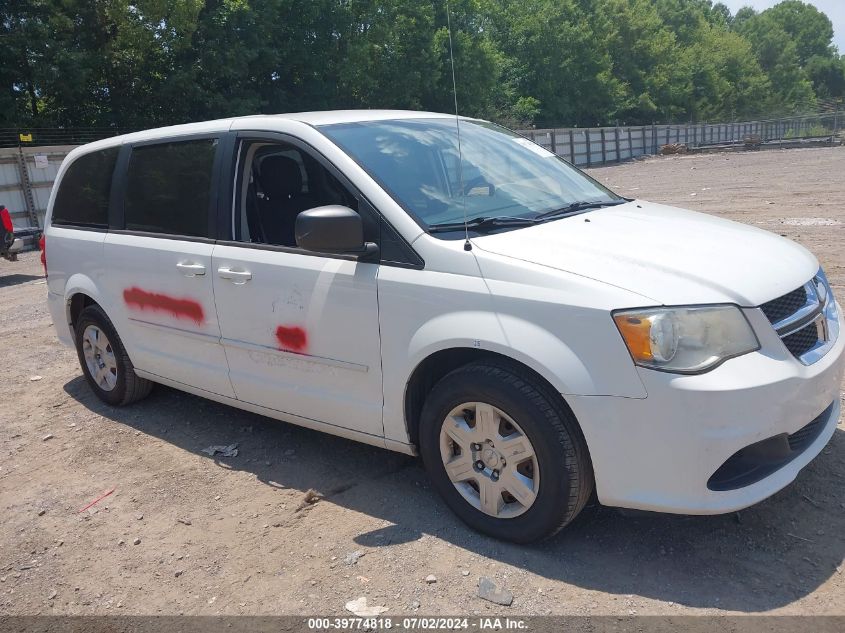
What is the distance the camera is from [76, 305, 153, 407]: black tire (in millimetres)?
5285

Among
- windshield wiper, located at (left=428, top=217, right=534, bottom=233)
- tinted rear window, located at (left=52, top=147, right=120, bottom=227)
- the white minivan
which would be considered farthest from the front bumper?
tinted rear window, located at (left=52, top=147, right=120, bottom=227)

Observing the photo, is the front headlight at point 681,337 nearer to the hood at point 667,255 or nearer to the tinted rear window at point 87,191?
the hood at point 667,255

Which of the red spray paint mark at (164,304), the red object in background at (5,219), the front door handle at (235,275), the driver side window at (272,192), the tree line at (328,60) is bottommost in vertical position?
the red spray paint mark at (164,304)

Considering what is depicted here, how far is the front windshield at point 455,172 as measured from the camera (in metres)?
3.72

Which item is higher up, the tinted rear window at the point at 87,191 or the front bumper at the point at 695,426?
the tinted rear window at the point at 87,191

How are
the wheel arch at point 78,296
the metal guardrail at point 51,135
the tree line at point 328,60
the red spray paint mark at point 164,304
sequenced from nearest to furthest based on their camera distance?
the red spray paint mark at point 164,304 → the wheel arch at point 78,296 → the metal guardrail at point 51,135 → the tree line at point 328,60

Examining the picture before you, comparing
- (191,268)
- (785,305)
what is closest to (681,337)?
(785,305)

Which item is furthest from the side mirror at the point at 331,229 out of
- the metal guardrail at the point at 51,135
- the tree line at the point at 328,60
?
the tree line at the point at 328,60

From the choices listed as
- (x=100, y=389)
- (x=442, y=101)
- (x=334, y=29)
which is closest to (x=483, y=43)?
(x=442, y=101)

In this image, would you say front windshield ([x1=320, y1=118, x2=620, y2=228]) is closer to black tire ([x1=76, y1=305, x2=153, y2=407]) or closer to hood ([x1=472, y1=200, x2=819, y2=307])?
hood ([x1=472, y1=200, x2=819, y2=307])

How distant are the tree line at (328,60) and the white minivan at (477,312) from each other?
25.8m

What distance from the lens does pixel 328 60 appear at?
36.7m

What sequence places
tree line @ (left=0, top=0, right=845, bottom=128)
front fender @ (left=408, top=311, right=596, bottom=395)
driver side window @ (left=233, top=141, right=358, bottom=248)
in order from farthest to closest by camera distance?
tree line @ (left=0, top=0, right=845, bottom=128) < driver side window @ (left=233, top=141, right=358, bottom=248) < front fender @ (left=408, top=311, right=596, bottom=395)

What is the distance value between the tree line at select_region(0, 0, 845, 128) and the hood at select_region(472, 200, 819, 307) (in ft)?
90.0
